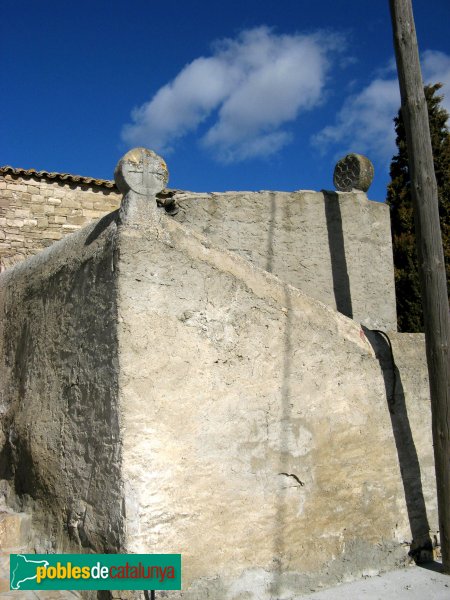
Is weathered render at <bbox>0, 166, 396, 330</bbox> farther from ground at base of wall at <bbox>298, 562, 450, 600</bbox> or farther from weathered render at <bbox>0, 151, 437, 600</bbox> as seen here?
ground at base of wall at <bbox>298, 562, 450, 600</bbox>

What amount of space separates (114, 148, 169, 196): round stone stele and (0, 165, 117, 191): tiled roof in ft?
24.3

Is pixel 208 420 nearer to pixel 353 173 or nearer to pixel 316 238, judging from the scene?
pixel 316 238

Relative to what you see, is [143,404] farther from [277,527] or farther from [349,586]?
[349,586]

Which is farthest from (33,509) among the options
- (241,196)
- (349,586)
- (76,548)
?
(241,196)

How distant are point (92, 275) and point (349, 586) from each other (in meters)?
2.77

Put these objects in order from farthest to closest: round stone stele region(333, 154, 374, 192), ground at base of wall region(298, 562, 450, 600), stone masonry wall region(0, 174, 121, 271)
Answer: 1. stone masonry wall region(0, 174, 121, 271)
2. round stone stele region(333, 154, 374, 192)
3. ground at base of wall region(298, 562, 450, 600)

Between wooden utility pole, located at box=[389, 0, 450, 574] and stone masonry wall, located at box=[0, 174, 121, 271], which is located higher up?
stone masonry wall, located at box=[0, 174, 121, 271]

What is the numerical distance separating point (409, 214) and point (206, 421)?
27.8 ft

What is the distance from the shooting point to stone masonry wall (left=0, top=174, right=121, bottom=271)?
1044 centimetres

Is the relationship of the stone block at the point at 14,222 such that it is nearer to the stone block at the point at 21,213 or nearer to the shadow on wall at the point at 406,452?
the stone block at the point at 21,213

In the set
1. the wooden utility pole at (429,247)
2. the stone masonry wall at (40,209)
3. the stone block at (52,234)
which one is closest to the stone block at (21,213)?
the stone masonry wall at (40,209)

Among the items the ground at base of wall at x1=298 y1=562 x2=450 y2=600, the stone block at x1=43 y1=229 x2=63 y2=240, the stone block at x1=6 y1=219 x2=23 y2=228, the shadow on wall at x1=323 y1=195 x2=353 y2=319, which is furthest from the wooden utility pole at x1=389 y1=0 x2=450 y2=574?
the stone block at x1=6 y1=219 x2=23 y2=228

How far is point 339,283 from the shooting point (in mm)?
5605

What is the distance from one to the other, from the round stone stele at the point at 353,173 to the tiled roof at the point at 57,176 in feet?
19.4
